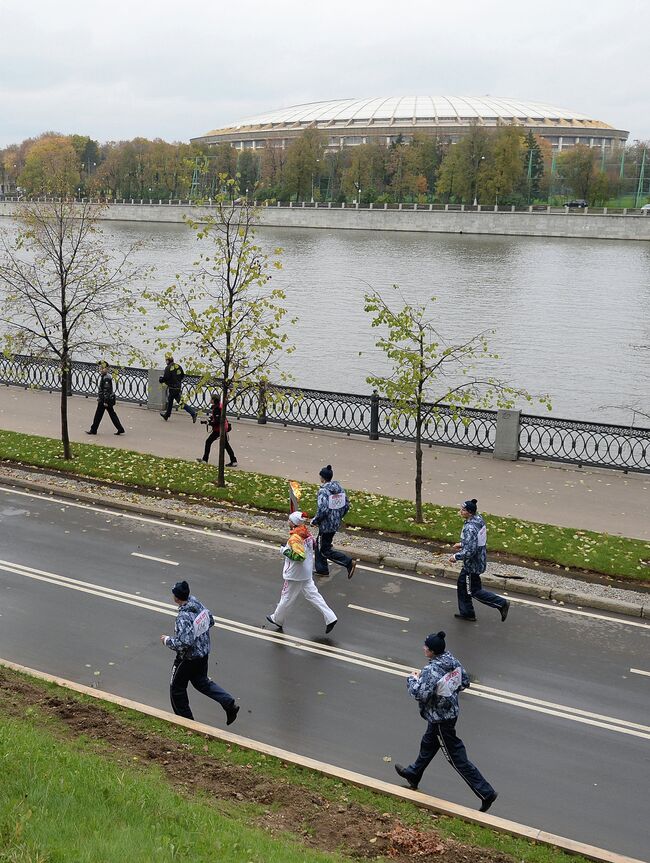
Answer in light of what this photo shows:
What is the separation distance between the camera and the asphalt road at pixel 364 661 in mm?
8234

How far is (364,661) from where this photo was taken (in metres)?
10.4

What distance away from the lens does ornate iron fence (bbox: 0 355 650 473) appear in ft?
64.3

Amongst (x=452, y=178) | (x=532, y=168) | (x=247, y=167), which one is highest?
(x=532, y=168)

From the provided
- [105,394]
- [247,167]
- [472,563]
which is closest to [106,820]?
[472,563]

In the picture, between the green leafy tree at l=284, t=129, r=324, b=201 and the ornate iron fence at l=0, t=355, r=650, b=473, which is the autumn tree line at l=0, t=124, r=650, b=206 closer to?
the green leafy tree at l=284, t=129, r=324, b=201

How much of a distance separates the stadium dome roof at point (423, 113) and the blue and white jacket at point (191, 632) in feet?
568

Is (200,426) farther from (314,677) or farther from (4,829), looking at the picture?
(4,829)

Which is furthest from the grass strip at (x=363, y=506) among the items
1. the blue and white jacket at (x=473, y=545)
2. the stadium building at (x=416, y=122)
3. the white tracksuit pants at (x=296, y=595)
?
the stadium building at (x=416, y=122)

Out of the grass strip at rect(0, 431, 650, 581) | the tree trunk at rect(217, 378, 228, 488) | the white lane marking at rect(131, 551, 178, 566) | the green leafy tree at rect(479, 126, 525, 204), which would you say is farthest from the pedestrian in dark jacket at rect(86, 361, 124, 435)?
the green leafy tree at rect(479, 126, 525, 204)

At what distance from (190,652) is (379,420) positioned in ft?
45.6

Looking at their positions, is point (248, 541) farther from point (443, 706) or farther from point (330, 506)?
point (443, 706)

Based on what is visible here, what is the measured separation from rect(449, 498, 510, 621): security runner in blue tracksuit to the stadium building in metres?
156

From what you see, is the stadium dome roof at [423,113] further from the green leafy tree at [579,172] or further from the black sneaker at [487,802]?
the black sneaker at [487,802]

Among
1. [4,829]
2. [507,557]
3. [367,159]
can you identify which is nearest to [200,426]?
[507,557]
